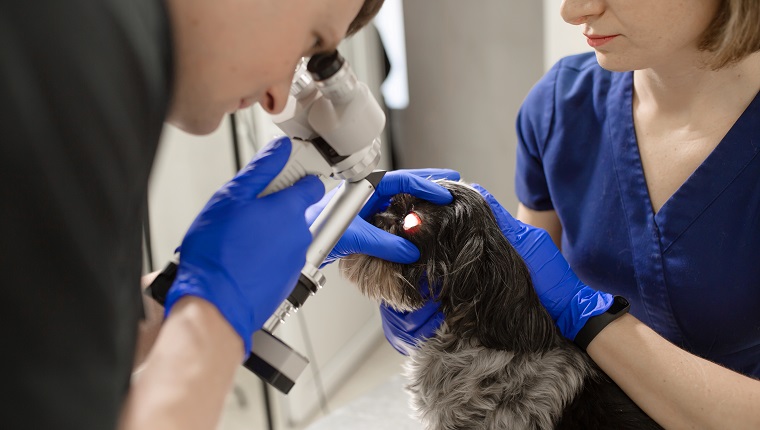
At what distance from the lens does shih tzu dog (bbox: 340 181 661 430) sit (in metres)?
1.23

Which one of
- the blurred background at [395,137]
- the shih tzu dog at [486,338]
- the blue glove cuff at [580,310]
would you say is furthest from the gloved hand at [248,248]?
the blurred background at [395,137]

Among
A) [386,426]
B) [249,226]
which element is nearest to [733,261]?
[386,426]

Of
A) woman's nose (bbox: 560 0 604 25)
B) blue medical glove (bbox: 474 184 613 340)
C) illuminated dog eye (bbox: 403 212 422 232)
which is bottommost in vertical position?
blue medical glove (bbox: 474 184 613 340)

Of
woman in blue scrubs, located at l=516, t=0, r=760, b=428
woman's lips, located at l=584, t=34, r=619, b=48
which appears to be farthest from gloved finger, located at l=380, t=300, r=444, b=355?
woman's lips, located at l=584, t=34, r=619, b=48

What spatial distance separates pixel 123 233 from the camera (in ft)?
1.92

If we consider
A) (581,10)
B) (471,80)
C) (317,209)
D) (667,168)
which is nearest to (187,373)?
(317,209)

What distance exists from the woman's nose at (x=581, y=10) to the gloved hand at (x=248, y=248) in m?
0.63

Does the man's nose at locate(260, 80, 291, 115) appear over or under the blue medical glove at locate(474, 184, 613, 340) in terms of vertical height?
over

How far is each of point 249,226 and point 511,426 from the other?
0.65 meters

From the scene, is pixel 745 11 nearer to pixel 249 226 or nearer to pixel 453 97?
pixel 249 226

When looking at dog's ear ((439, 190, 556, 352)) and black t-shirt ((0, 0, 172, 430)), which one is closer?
black t-shirt ((0, 0, 172, 430))

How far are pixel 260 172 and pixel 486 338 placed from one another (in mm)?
556

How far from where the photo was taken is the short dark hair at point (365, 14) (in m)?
0.88

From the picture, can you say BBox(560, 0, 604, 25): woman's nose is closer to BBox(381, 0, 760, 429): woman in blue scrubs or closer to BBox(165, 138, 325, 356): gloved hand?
BBox(381, 0, 760, 429): woman in blue scrubs
